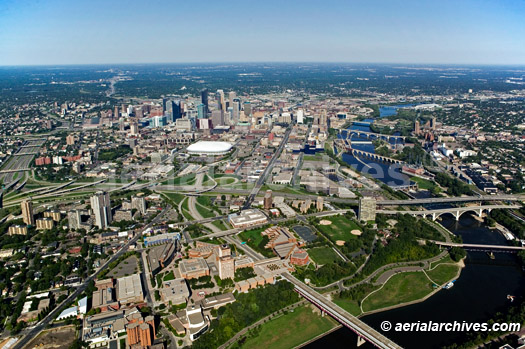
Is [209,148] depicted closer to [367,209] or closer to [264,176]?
[264,176]

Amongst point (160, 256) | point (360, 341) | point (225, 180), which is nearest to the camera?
point (360, 341)

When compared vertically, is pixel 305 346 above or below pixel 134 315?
below

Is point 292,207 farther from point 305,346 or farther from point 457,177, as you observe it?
point 457,177

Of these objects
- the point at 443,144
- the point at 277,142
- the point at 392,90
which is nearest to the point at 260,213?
the point at 277,142

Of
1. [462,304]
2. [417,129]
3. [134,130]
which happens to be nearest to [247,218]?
[462,304]

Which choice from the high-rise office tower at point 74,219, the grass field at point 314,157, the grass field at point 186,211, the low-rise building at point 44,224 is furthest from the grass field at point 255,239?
the grass field at point 314,157

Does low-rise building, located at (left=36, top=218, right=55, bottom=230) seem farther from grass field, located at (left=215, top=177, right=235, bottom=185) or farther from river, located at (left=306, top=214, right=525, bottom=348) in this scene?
river, located at (left=306, top=214, right=525, bottom=348)
